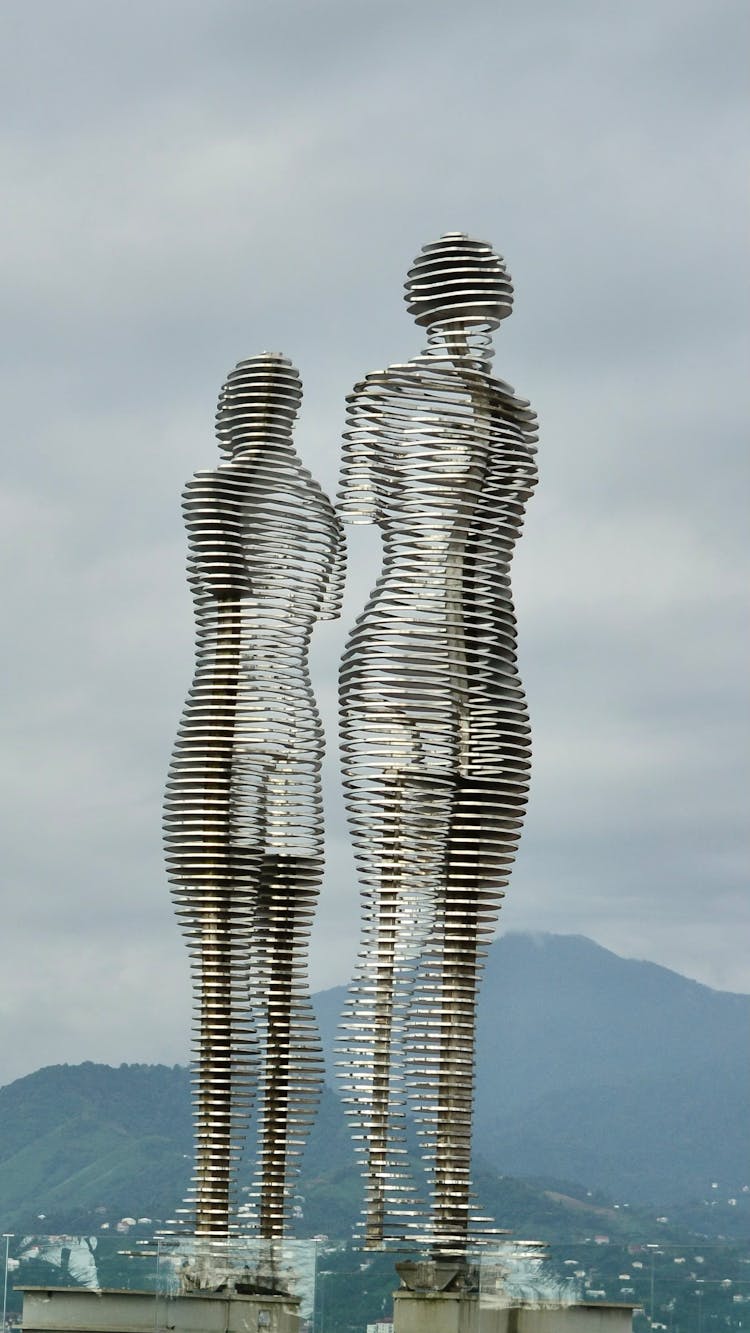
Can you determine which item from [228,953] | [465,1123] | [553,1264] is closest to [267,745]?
[228,953]

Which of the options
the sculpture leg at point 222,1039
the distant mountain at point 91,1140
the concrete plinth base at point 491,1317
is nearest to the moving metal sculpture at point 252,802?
the sculpture leg at point 222,1039

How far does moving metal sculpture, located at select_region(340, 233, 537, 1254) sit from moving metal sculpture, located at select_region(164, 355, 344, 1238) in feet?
4.39

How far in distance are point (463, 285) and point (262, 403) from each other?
9.94 ft

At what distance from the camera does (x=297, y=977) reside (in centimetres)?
2822

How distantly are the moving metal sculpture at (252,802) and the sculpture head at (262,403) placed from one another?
21 mm

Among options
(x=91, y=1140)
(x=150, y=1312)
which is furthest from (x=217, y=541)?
(x=91, y=1140)

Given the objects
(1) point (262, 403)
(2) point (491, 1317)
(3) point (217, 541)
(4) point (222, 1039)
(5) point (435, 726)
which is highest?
(1) point (262, 403)

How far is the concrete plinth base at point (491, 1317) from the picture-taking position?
922 inches

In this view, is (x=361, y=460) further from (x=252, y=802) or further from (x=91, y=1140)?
(x=91, y=1140)

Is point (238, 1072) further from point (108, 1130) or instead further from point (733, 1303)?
point (108, 1130)

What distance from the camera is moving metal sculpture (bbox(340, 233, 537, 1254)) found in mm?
26141

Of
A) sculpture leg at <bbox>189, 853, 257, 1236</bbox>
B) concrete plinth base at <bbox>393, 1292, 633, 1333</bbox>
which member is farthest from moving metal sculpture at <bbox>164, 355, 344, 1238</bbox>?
concrete plinth base at <bbox>393, 1292, 633, 1333</bbox>

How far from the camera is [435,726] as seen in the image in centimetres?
2664

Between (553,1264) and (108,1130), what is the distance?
93.3m
